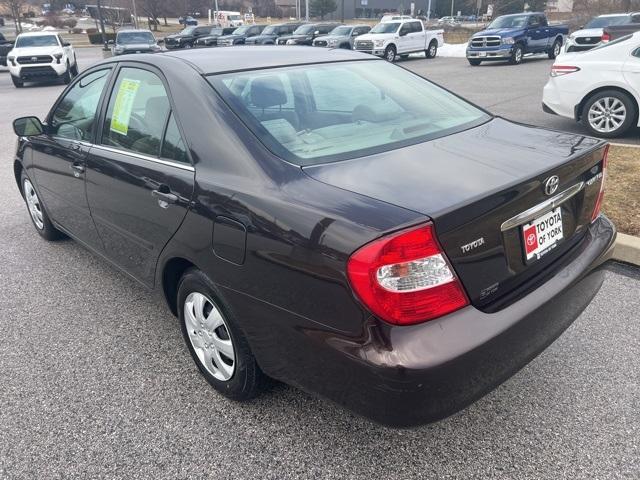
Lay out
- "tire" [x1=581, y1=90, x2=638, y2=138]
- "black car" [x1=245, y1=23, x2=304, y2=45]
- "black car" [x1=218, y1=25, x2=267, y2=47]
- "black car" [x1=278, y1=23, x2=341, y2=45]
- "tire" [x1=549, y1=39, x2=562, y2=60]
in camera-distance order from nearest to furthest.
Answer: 1. "tire" [x1=581, y1=90, x2=638, y2=138]
2. "tire" [x1=549, y1=39, x2=562, y2=60]
3. "black car" [x1=278, y1=23, x2=341, y2=45]
4. "black car" [x1=245, y1=23, x2=304, y2=45]
5. "black car" [x1=218, y1=25, x2=267, y2=47]

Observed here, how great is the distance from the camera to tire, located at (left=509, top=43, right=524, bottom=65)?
2037 cm

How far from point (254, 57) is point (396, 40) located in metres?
23.4

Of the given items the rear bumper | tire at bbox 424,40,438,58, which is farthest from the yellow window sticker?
tire at bbox 424,40,438,58

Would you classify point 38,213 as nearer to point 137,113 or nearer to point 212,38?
point 137,113

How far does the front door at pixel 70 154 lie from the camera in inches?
140

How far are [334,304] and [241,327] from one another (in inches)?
24.8

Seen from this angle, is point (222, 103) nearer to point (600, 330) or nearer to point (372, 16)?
point (600, 330)

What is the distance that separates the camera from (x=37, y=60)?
61.0ft

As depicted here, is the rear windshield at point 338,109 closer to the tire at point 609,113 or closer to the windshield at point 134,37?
the tire at point 609,113

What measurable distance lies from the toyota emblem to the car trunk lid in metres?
0.01

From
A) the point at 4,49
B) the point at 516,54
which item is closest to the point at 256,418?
the point at 516,54

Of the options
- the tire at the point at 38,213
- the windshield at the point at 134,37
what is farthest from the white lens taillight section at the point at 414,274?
the windshield at the point at 134,37

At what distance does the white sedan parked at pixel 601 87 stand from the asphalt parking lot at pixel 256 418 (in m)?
4.83

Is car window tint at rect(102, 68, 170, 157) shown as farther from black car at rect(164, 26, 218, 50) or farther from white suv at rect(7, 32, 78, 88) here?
black car at rect(164, 26, 218, 50)
